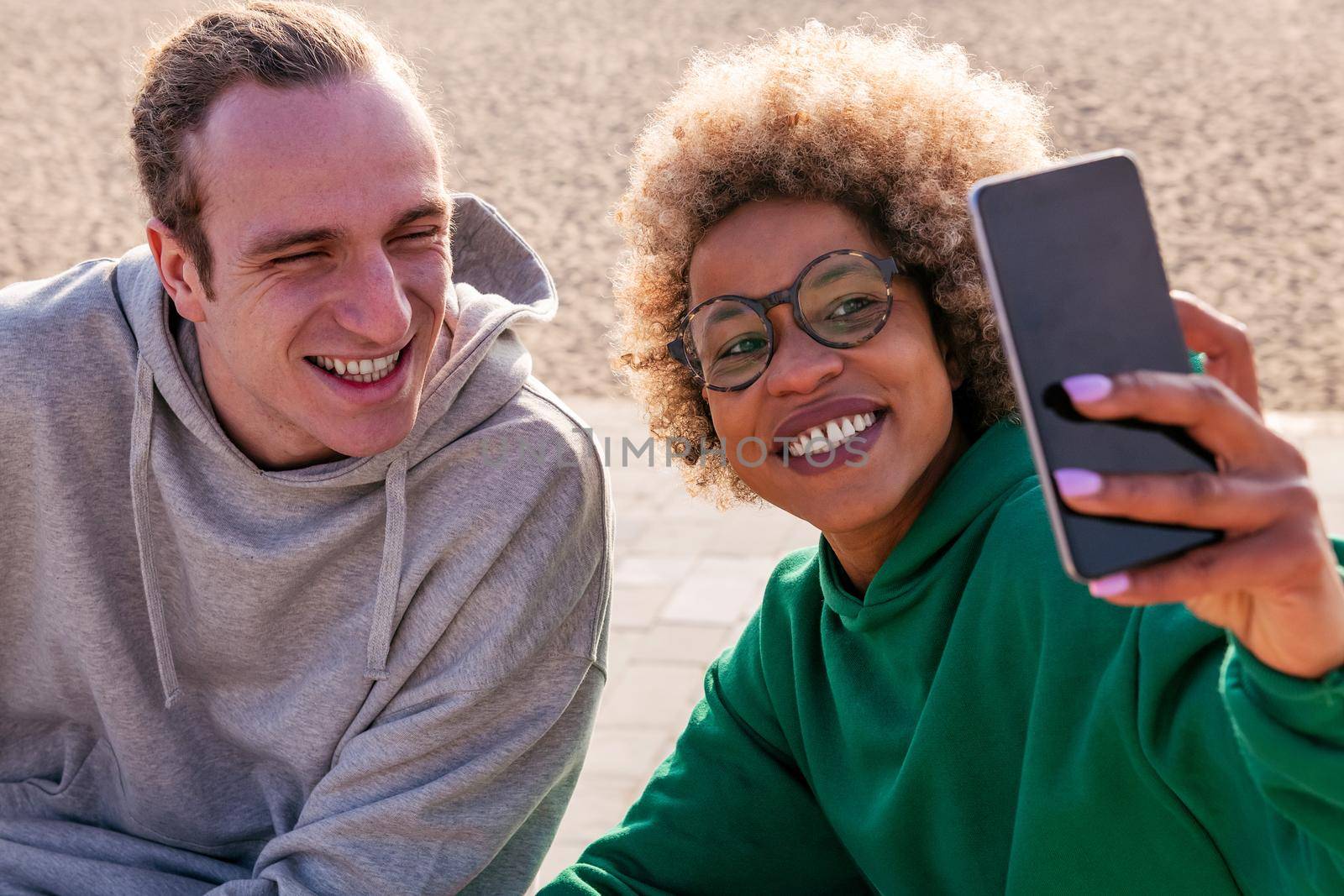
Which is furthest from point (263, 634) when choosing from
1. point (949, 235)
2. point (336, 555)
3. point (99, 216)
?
point (99, 216)

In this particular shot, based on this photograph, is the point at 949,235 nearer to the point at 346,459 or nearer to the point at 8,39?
the point at 346,459

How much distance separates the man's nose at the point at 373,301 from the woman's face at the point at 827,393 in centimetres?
53

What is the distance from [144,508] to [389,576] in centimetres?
53

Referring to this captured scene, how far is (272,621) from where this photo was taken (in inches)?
109

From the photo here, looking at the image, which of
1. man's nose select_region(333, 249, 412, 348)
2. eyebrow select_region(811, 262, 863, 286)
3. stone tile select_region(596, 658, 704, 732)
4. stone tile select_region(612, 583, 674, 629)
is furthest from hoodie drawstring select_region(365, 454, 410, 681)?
stone tile select_region(612, 583, 674, 629)

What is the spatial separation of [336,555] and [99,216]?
348 inches

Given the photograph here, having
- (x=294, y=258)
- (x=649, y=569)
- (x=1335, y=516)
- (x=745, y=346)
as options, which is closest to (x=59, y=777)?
(x=294, y=258)

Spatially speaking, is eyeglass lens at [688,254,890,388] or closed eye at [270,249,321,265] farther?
closed eye at [270,249,321,265]

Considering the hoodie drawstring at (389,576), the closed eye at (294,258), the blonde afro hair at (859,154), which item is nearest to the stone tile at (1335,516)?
the blonde afro hair at (859,154)

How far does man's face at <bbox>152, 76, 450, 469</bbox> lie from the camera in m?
2.43

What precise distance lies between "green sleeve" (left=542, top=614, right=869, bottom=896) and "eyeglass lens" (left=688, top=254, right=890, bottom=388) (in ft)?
2.15

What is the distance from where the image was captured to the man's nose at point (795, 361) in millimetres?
2160

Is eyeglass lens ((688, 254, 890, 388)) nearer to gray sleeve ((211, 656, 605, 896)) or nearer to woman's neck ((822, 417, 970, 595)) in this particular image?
woman's neck ((822, 417, 970, 595))

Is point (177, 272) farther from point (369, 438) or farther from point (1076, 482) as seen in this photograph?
point (1076, 482)
